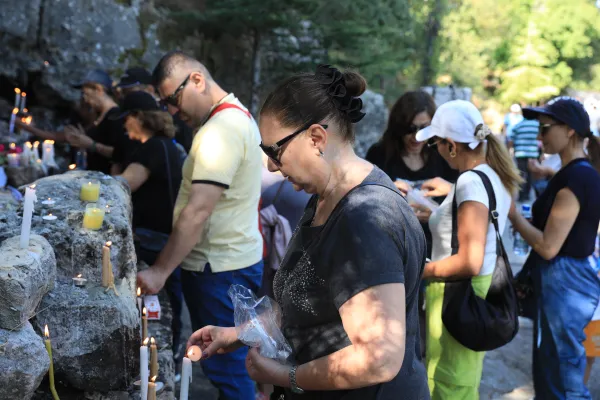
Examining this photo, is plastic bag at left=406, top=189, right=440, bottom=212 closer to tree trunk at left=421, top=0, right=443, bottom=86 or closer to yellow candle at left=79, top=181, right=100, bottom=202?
yellow candle at left=79, top=181, right=100, bottom=202

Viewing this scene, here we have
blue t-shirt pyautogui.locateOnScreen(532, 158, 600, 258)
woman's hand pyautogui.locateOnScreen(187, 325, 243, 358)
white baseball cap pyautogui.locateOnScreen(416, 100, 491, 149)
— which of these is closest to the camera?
woman's hand pyautogui.locateOnScreen(187, 325, 243, 358)

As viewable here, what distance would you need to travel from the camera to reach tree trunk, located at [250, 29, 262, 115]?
492 inches

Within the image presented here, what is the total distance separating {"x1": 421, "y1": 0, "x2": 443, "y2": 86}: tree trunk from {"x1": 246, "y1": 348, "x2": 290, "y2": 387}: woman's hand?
14460 millimetres

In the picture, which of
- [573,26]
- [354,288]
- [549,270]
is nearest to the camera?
[354,288]

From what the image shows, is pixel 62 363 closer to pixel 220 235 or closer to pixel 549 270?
pixel 220 235

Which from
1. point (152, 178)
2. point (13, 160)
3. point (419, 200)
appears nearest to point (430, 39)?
point (13, 160)

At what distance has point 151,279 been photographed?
3480 millimetres

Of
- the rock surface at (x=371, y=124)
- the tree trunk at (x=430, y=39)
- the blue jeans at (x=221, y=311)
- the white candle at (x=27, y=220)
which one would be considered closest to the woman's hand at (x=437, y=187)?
the blue jeans at (x=221, y=311)

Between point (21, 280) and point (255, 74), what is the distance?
1107 cm

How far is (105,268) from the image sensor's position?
2.70 metres

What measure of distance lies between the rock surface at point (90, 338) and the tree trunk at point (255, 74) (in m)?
10.2

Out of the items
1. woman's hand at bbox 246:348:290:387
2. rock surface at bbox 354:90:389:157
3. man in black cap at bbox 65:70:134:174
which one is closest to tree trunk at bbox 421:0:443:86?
rock surface at bbox 354:90:389:157

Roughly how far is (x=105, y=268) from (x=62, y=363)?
0.43m

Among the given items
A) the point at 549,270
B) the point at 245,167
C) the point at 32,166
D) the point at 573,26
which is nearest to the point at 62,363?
the point at 245,167
